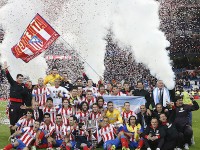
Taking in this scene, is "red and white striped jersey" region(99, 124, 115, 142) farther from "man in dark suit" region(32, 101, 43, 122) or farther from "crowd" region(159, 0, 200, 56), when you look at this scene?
"crowd" region(159, 0, 200, 56)

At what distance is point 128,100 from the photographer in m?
13.0

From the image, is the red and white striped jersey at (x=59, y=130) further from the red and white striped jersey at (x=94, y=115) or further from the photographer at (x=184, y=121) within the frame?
the photographer at (x=184, y=121)

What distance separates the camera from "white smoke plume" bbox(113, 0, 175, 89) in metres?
13.4

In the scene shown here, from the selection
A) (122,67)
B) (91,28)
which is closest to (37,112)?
(91,28)

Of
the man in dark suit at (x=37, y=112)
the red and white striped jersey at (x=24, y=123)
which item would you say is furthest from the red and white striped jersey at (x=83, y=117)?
the red and white striped jersey at (x=24, y=123)

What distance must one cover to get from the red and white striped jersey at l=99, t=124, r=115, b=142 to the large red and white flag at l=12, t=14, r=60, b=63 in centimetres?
384

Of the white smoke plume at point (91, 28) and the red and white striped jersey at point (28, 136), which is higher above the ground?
the white smoke plume at point (91, 28)

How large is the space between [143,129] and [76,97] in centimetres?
212

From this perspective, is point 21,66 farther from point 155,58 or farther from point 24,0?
point 155,58

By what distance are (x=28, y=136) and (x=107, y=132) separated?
1930mm

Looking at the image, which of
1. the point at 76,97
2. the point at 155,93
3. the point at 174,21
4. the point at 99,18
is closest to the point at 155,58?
the point at 155,93

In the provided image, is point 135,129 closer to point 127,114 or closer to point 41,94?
point 127,114

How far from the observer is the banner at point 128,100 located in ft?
42.2

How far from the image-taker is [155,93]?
12.2 m
